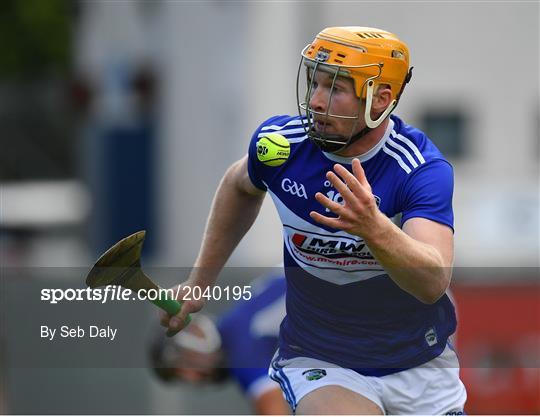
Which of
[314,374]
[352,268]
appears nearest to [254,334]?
[314,374]

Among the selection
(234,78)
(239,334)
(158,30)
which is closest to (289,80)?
(234,78)

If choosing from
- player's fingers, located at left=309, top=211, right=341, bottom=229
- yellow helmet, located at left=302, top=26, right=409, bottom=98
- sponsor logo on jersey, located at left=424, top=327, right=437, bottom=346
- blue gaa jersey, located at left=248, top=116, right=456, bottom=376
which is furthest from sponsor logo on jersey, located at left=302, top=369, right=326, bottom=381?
yellow helmet, located at left=302, top=26, right=409, bottom=98

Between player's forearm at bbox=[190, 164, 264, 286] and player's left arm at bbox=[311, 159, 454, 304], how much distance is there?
839 mm

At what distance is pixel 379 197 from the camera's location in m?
5.22

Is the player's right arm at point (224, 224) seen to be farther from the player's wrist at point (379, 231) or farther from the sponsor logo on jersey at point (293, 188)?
the player's wrist at point (379, 231)

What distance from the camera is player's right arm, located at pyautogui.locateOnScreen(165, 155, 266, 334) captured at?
18.9 feet

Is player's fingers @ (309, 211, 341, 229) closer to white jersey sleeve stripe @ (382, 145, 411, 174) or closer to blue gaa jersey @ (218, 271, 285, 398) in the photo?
white jersey sleeve stripe @ (382, 145, 411, 174)

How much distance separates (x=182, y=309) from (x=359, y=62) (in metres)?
1.23

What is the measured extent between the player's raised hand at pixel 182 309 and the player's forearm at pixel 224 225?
6 cm

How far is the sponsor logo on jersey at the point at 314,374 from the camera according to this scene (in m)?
5.48

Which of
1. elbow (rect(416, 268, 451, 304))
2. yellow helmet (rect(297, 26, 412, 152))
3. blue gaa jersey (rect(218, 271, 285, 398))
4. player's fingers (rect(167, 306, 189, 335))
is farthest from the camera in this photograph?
blue gaa jersey (rect(218, 271, 285, 398))

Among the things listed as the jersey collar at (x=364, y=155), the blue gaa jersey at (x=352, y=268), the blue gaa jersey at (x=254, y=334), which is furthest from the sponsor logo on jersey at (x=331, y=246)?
the blue gaa jersey at (x=254, y=334)

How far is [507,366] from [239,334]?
630 cm

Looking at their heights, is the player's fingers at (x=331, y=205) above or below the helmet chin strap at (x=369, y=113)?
below
